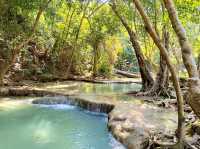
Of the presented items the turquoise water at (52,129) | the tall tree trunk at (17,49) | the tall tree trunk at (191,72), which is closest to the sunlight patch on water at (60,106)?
the turquoise water at (52,129)

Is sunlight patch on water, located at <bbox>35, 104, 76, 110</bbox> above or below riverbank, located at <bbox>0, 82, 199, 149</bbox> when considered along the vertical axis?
below

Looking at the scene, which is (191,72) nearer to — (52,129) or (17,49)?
(52,129)

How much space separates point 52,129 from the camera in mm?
9734

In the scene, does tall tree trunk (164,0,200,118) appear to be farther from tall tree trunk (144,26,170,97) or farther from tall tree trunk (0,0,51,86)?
tall tree trunk (144,26,170,97)

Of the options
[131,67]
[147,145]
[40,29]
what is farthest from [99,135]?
[131,67]

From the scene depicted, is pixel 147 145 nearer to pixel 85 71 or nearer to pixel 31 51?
pixel 31 51

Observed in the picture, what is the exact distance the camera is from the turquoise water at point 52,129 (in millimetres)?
8185

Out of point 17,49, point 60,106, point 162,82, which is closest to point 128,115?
point 60,106

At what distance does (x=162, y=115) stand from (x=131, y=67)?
22072 millimetres

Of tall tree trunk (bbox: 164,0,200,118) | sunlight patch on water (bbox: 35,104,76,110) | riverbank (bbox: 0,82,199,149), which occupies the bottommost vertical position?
A: sunlight patch on water (bbox: 35,104,76,110)

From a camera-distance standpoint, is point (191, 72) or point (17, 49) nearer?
point (191, 72)

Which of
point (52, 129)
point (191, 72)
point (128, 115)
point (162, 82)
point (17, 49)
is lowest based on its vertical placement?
point (52, 129)

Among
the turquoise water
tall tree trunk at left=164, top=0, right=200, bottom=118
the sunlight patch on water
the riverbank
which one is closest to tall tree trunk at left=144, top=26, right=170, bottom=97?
the riverbank

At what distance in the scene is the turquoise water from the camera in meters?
8.19
